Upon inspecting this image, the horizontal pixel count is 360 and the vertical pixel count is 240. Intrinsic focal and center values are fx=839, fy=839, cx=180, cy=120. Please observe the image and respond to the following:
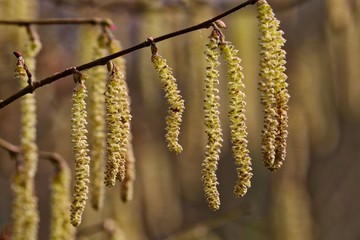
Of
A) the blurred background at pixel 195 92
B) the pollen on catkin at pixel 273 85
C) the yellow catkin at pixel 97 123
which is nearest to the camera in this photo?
the pollen on catkin at pixel 273 85

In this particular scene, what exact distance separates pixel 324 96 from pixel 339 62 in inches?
12.5

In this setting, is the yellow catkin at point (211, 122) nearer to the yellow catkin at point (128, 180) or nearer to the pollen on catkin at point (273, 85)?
the pollen on catkin at point (273, 85)

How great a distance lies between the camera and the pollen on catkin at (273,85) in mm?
1365


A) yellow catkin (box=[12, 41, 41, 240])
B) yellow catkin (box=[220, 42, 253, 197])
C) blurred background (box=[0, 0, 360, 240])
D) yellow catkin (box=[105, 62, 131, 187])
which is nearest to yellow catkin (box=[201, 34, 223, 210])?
yellow catkin (box=[220, 42, 253, 197])

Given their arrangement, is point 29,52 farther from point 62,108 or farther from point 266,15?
point 62,108

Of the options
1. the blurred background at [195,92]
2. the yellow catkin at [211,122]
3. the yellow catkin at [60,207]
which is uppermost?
the blurred background at [195,92]

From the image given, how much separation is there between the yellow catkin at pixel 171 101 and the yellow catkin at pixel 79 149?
0.15 metres

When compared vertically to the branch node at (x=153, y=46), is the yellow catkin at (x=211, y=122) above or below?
below

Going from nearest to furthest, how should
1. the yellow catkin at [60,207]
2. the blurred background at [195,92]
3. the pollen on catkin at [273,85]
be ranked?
the pollen on catkin at [273,85] → the yellow catkin at [60,207] → the blurred background at [195,92]

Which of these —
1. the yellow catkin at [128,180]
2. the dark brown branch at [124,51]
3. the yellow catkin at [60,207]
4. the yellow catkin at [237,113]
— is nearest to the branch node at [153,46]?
the dark brown branch at [124,51]

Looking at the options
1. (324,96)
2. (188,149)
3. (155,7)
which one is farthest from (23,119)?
(324,96)

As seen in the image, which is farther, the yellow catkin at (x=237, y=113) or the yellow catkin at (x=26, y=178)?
the yellow catkin at (x=26, y=178)

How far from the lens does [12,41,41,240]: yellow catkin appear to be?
72.7 inches

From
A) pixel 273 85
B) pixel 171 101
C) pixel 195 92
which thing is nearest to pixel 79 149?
pixel 171 101
